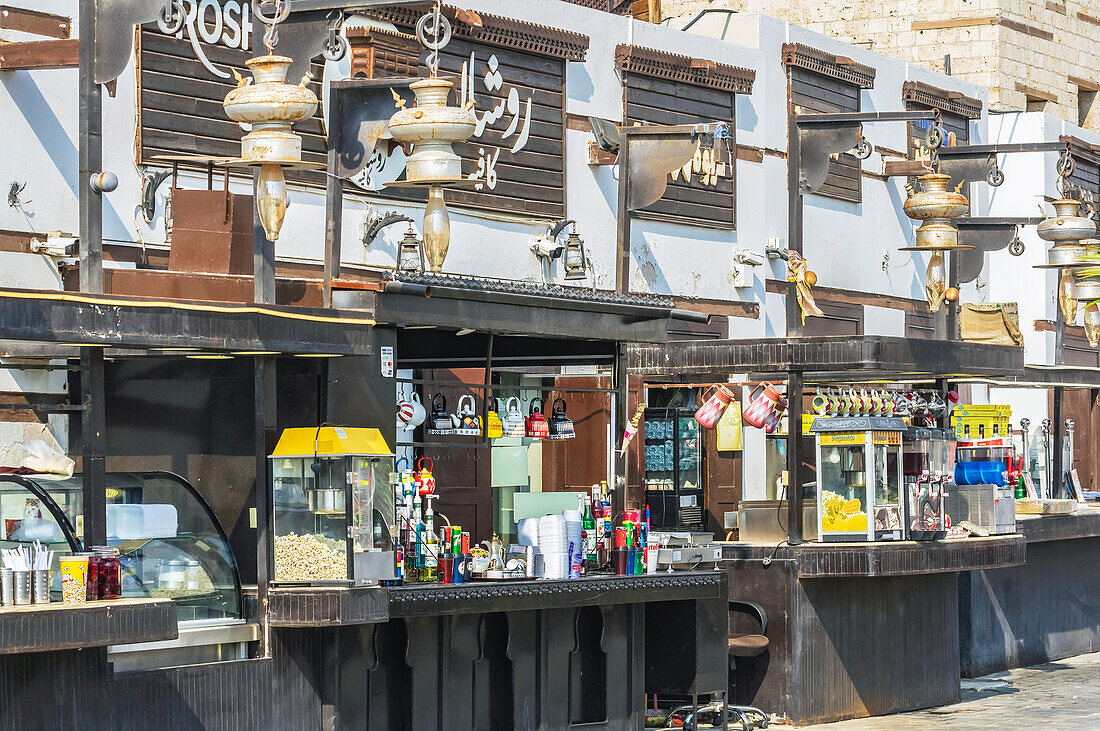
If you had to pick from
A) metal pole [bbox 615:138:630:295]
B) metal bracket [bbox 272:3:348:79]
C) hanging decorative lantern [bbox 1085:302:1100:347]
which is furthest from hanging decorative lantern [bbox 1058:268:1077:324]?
metal bracket [bbox 272:3:348:79]

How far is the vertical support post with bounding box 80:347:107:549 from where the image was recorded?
9.66 meters

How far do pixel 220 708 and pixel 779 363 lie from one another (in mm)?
6555

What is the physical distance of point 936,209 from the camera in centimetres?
1573

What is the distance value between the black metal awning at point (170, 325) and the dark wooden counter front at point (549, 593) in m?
1.71

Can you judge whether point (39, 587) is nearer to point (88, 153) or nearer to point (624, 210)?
point (88, 153)

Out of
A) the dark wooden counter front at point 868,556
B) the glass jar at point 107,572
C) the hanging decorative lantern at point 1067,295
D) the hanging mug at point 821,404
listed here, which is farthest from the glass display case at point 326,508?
the hanging decorative lantern at point 1067,295

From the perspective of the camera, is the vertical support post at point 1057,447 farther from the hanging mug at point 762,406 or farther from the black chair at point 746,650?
the black chair at point 746,650

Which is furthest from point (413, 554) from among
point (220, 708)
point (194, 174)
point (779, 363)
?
point (779, 363)

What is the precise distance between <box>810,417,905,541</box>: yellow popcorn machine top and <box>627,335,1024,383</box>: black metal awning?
53 cm

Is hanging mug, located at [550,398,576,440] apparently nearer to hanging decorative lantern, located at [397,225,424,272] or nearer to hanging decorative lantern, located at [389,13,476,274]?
hanging decorative lantern, located at [397,225,424,272]

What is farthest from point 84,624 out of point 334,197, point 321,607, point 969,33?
point 969,33

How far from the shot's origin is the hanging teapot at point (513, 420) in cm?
1269

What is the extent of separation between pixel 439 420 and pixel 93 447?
9.94 ft

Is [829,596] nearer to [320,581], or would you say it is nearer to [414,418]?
[414,418]
